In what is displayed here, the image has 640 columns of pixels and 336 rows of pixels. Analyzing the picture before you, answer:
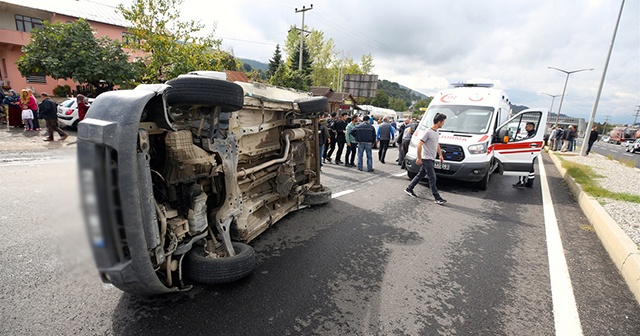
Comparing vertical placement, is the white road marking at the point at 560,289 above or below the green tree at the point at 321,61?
below

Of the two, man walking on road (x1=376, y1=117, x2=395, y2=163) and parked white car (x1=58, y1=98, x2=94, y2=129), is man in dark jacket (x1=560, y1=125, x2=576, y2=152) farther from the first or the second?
parked white car (x1=58, y1=98, x2=94, y2=129)

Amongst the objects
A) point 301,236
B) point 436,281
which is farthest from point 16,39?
point 436,281

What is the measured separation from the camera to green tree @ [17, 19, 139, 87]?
16.2 metres

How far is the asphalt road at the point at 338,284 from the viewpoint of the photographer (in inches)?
86.3

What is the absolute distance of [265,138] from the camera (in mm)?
3945

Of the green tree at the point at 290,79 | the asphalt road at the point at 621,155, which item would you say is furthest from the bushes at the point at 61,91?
the asphalt road at the point at 621,155

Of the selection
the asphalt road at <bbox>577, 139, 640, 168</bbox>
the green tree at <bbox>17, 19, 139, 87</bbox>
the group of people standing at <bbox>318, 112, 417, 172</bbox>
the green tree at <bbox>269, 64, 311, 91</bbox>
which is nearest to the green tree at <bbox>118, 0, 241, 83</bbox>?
the green tree at <bbox>17, 19, 139, 87</bbox>

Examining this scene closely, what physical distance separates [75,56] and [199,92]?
19220mm

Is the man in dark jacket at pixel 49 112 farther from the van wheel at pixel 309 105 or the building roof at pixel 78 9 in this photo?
the building roof at pixel 78 9

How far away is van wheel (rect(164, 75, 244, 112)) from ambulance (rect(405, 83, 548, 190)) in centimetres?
543

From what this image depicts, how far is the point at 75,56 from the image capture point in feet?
53.2

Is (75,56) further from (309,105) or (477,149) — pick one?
(477,149)

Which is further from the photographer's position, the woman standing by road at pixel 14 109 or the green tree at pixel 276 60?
the green tree at pixel 276 60

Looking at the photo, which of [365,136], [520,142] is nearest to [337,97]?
[365,136]
